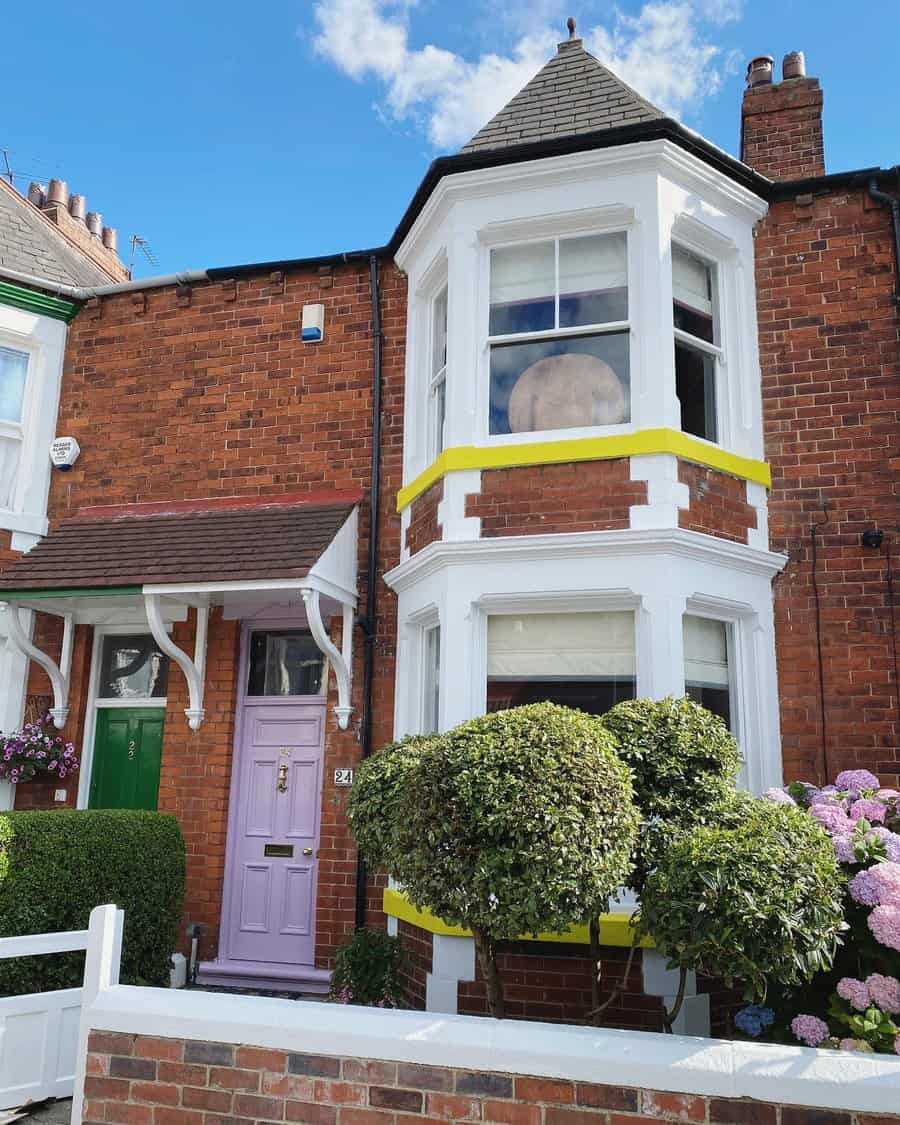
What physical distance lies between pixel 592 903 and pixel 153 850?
3.81m

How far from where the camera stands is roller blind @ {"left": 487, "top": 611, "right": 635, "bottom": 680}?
22.1 feet

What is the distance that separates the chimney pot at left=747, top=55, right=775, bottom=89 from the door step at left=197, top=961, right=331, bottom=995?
334 inches

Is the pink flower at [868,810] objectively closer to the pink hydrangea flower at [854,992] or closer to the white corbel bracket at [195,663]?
the pink hydrangea flower at [854,992]

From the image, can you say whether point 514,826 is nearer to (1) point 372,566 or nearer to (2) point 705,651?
(2) point 705,651

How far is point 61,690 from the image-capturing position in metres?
8.45

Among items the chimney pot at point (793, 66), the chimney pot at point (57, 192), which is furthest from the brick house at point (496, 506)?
the chimney pot at point (57, 192)

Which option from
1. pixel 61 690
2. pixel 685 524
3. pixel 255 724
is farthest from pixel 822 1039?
pixel 61 690

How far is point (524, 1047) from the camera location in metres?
3.57

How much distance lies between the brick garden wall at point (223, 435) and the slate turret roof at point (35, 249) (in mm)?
573

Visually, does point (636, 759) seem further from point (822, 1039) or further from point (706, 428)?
point (706, 428)

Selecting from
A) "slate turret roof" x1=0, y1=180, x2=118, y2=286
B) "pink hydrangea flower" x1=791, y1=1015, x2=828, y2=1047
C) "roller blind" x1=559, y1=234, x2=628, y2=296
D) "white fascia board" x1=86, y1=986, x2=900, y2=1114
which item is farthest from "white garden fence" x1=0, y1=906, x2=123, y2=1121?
"slate turret roof" x1=0, y1=180, x2=118, y2=286

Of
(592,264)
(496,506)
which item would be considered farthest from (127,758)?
(592,264)

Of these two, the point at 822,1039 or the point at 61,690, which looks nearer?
the point at 822,1039

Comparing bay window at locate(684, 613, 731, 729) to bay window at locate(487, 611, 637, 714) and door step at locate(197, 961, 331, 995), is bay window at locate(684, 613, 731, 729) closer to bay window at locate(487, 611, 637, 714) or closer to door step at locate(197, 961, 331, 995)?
bay window at locate(487, 611, 637, 714)
